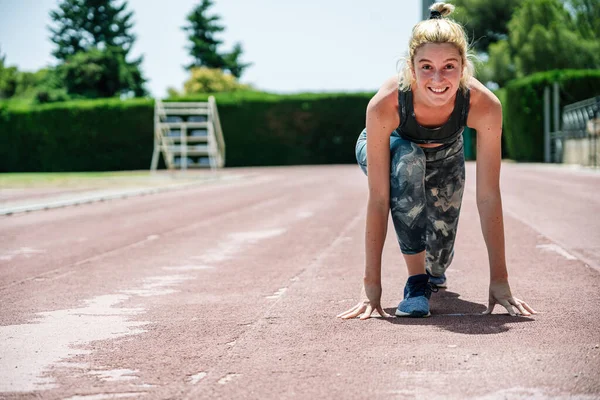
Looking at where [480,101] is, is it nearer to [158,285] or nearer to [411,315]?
[411,315]

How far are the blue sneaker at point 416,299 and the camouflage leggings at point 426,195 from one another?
17 centimetres

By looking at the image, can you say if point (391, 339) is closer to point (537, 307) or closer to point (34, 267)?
point (537, 307)

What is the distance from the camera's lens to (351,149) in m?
40.1

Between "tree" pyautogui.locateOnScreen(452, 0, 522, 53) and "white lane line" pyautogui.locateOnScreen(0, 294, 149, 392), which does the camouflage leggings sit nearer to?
"white lane line" pyautogui.locateOnScreen(0, 294, 149, 392)

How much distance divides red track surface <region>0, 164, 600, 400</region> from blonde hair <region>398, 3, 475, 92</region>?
128cm

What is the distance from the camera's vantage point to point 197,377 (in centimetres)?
337

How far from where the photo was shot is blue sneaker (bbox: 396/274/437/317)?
14.9 feet

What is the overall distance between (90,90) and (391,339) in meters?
62.6

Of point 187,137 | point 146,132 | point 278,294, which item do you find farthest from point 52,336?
point 146,132

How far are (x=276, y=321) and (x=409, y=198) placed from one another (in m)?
1.00

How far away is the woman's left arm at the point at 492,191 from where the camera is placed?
14.8 ft

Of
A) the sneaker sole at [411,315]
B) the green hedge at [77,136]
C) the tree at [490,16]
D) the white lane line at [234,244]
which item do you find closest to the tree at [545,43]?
the tree at [490,16]

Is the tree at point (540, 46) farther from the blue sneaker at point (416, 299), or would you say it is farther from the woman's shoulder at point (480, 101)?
the blue sneaker at point (416, 299)

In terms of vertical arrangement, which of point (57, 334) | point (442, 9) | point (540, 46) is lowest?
point (57, 334)
